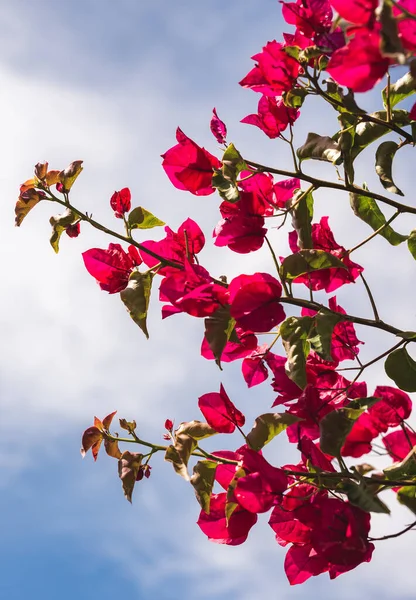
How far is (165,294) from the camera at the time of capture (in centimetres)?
111

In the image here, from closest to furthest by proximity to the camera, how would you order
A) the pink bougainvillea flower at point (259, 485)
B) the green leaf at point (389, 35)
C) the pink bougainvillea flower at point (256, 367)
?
the green leaf at point (389, 35), the pink bougainvillea flower at point (259, 485), the pink bougainvillea flower at point (256, 367)

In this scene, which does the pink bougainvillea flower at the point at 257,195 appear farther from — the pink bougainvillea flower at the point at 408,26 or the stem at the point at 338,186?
Result: the pink bougainvillea flower at the point at 408,26

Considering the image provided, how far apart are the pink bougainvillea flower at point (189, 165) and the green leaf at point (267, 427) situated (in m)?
0.39

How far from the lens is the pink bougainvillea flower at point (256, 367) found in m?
1.29

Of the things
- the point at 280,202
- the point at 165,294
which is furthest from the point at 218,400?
the point at 280,202

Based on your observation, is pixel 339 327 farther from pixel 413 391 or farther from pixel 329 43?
pixel 329 43

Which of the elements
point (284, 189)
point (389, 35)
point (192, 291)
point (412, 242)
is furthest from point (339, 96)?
point (389, 35)

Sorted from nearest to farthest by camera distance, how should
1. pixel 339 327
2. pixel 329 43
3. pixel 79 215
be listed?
pixel 329 43 → pixel 79 215 → pixel 339 327

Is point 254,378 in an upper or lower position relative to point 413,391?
upper

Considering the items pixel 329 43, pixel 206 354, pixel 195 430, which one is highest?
pixel 329 43

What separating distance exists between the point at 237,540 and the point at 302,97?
695 mm

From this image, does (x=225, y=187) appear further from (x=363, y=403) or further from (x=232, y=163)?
(x=363, y=403)

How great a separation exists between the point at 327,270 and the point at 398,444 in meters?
0.33

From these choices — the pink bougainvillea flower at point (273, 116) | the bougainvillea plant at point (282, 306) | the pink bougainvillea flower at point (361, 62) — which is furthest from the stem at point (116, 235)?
the pink bougainvillea flower at point (361, 62)
